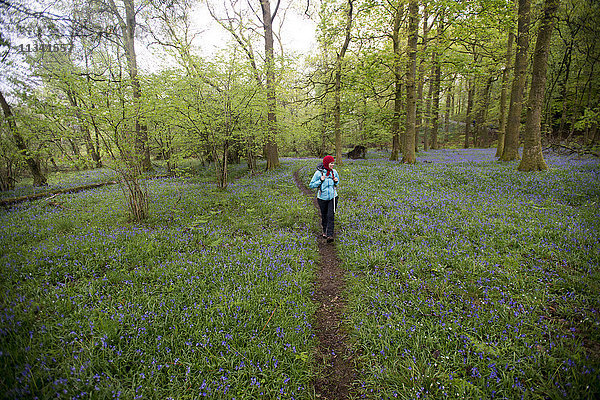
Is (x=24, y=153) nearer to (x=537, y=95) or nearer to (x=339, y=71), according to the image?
(x=339, y=71)

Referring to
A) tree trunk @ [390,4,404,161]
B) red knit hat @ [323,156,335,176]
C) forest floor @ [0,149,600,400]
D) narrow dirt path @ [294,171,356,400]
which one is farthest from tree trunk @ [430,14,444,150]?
narrow dirt path @ [294,171,356,400]

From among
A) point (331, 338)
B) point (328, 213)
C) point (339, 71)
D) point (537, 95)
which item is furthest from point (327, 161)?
point (339, 71)

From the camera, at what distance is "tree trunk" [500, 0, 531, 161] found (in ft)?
40.9

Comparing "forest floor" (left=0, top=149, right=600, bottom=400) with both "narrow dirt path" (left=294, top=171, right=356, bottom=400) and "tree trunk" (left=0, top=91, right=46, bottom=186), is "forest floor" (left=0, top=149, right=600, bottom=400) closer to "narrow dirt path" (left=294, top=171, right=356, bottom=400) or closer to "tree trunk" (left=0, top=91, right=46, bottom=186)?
"narrow dirt path" (left=294, top=171, right=356, bottom=400)

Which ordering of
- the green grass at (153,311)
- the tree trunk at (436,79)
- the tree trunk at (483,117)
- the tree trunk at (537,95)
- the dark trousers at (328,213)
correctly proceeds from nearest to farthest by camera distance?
the green grass at (153,311) < the dark trousers at (328,213) < the tree trunk at (537,95) < the tree trunk at (436,79) < the tree trunk at (483,117)

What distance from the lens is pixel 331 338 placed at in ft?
11.7

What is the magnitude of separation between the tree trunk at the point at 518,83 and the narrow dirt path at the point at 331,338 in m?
15.9

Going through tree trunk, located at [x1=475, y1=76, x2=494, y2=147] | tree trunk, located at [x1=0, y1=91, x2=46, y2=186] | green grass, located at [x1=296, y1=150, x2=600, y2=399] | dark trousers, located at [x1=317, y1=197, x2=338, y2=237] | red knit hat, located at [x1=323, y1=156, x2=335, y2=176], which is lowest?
green grass, located at [x1=296, y1=150, x2=600, y2=399]

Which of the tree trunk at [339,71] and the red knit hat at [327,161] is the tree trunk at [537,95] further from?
the red knit hat at [327,161]

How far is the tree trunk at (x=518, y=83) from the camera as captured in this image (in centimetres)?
1245

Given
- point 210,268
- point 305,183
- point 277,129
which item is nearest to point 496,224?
point 210,268

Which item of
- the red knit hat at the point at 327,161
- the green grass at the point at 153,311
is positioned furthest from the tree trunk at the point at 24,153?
the red knit hat at the point at 327,161

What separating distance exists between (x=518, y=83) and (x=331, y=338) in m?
18.5

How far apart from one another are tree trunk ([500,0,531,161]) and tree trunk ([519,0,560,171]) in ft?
5.70
